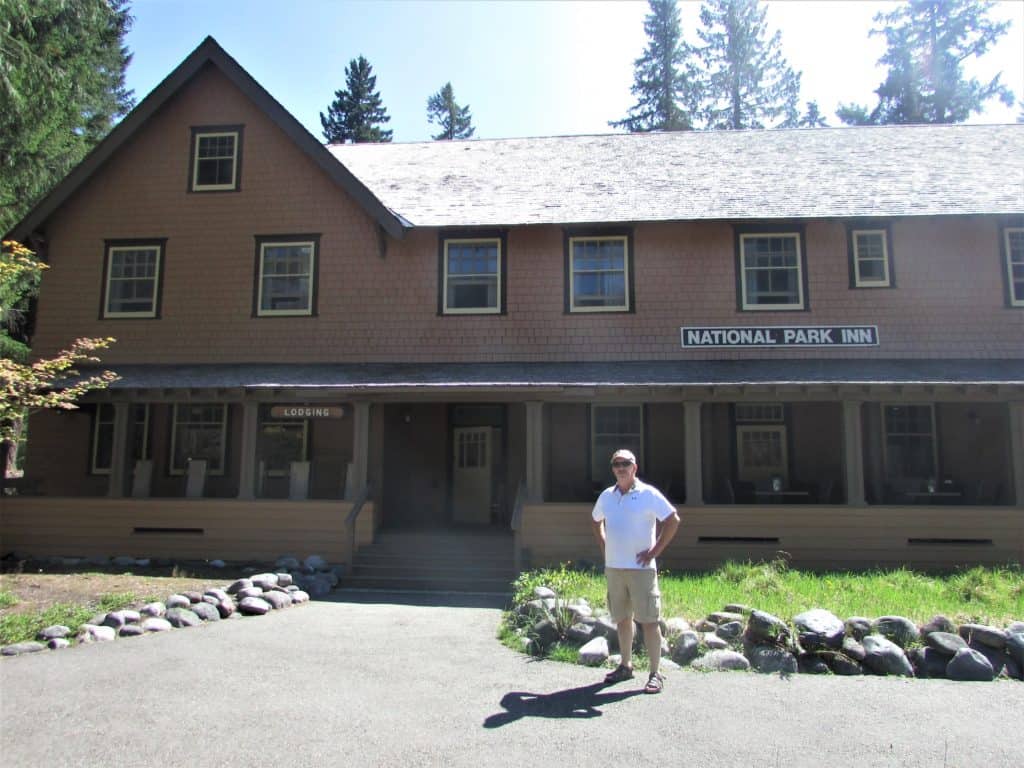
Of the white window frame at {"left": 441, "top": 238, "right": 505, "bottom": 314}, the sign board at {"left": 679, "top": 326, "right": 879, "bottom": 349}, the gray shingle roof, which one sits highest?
the gray shingle roof

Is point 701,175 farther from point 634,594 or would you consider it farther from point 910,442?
point 634,594

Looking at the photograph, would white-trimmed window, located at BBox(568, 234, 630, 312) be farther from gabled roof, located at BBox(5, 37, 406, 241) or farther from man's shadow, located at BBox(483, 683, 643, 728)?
man's shadow, located at BBox(483, 683, 643, 728)

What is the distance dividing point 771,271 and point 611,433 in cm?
433

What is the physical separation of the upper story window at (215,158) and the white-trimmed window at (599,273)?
7.13 metres

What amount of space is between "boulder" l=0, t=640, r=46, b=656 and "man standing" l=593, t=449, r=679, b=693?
554 centimetres

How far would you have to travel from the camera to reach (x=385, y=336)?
14141 millimetres

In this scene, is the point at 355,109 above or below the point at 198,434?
above

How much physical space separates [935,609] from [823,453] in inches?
245

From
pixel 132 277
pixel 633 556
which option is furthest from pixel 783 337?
pixel 132 277

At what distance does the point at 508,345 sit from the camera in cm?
1385

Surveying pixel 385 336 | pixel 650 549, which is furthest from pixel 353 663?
pixel 385 336

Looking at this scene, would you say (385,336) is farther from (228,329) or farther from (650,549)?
(650,549)

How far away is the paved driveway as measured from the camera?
183 inches

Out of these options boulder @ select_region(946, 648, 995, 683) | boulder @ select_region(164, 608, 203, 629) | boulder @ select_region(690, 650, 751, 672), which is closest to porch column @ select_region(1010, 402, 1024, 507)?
boulder @ select_region(946, 648, 995, 683)
